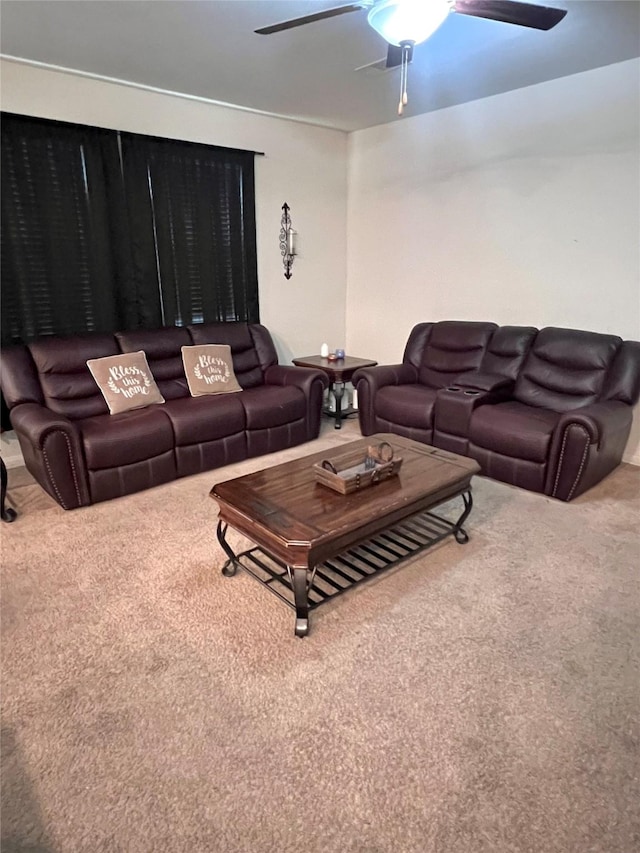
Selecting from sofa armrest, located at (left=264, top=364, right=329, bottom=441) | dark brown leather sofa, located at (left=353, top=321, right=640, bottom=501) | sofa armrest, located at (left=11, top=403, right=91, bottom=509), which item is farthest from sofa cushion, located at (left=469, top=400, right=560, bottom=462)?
sofa armrest, located at (left=11, top=403, right=91, bottom=509)

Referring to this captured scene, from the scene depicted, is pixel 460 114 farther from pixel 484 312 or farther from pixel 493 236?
pixel 484 312

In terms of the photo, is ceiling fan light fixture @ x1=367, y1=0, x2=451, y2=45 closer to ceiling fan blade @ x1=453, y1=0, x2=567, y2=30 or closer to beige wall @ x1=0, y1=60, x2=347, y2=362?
ceiling fan blade @ x1=453, y1=0, x2=567, y2=30

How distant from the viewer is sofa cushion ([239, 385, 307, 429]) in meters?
3.83

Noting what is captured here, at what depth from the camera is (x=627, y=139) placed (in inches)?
136

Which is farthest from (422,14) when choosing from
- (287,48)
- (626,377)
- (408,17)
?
(626,377)

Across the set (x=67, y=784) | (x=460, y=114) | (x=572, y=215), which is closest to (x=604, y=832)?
(x=67, y=784)

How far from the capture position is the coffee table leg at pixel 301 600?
2.00m

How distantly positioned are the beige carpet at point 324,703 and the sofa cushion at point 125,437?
557mm

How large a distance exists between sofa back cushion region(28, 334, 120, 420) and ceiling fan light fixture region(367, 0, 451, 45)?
8.65 ft

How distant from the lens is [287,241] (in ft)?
16.2

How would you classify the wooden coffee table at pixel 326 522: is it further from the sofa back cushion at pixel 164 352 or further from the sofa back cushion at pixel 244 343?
the sofa back cushion at pixel 244 343

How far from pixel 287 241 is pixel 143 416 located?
95.2 inches

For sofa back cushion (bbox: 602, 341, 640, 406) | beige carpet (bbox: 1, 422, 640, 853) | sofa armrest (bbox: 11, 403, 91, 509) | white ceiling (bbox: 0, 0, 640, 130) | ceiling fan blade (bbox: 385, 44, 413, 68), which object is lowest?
beige carpet (bbox: 1, 422, 640, 853)

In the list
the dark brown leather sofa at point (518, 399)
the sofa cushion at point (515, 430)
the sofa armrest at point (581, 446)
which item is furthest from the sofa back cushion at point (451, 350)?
the sofa armrest at point (581, 446)
